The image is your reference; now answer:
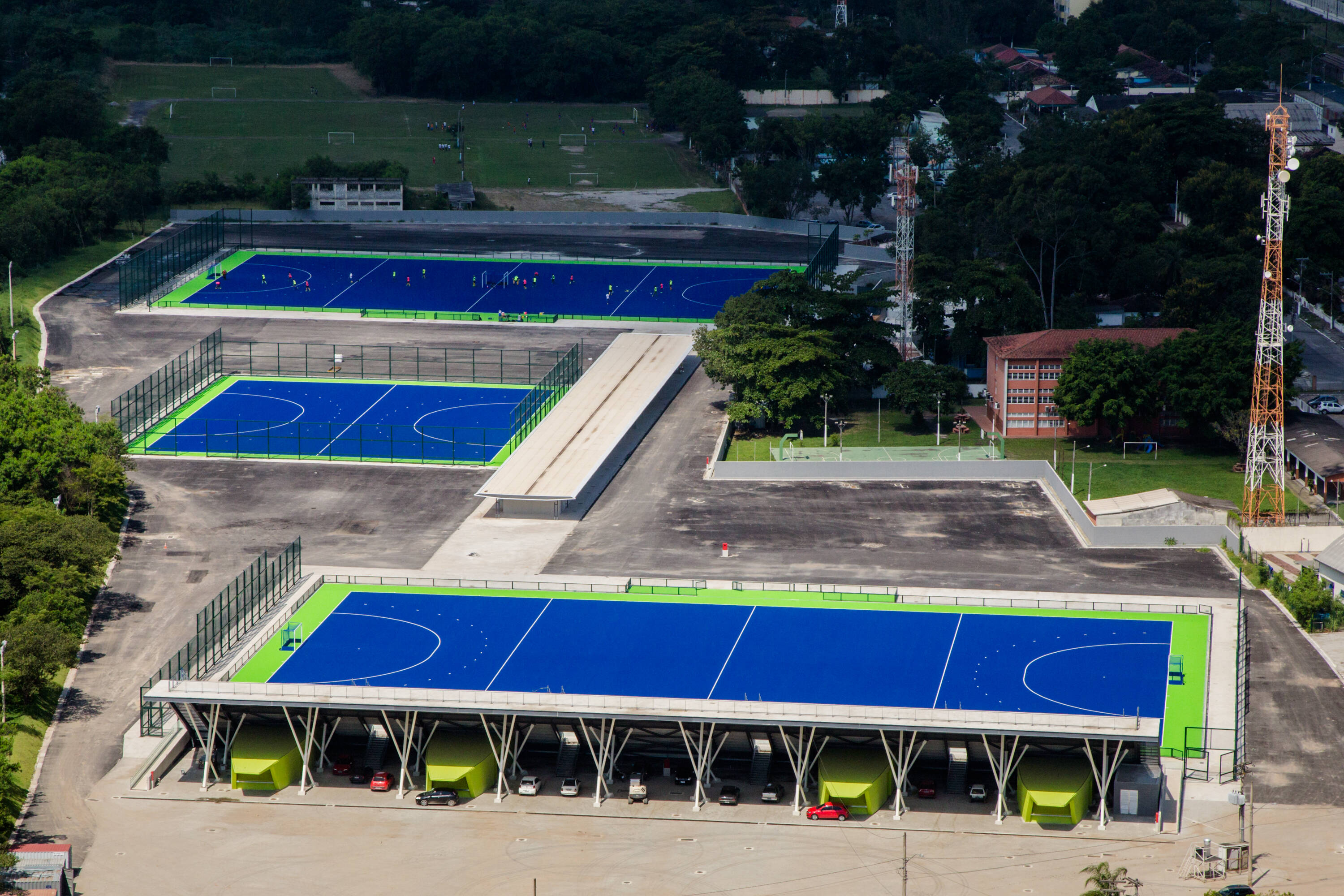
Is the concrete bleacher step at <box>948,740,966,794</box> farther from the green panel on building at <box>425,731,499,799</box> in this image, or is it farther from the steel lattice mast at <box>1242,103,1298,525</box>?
the steel lattice mast at <box>1242,103,1298,525</box>

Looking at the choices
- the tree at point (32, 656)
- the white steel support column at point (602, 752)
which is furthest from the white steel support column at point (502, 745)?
the tree at point (32, 656)

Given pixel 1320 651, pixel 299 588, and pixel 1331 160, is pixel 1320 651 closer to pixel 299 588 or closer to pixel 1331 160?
pixel 299 588

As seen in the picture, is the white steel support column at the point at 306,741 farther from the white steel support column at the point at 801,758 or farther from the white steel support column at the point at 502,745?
the white steel support column at the point at 801,758

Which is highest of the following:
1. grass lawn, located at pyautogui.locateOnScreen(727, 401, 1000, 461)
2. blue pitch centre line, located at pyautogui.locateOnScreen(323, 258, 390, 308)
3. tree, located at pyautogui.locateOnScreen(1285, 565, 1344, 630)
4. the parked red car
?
blue pitch centre line, located at pyautogui.locateOnScreen(323, 258, 390, 308)

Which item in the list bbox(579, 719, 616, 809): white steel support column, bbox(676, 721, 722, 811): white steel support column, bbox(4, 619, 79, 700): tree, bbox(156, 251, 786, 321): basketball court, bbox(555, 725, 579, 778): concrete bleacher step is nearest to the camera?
bbox(676, 721, 722, 811): white steel support column

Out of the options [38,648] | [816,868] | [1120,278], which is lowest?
[816,868]

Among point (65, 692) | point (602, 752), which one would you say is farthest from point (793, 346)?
point (65, 692)

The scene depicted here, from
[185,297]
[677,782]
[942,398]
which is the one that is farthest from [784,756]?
[185,297]

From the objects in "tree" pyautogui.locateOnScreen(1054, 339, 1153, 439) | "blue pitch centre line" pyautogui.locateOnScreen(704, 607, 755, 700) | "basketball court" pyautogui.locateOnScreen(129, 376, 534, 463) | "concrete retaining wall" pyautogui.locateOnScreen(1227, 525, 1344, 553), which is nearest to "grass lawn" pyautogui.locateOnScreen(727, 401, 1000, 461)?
"tree" pyautogui.locateOnScreen(1054, 339, 1153, 439)

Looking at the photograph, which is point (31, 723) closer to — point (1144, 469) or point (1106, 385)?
point (1144, 469)
